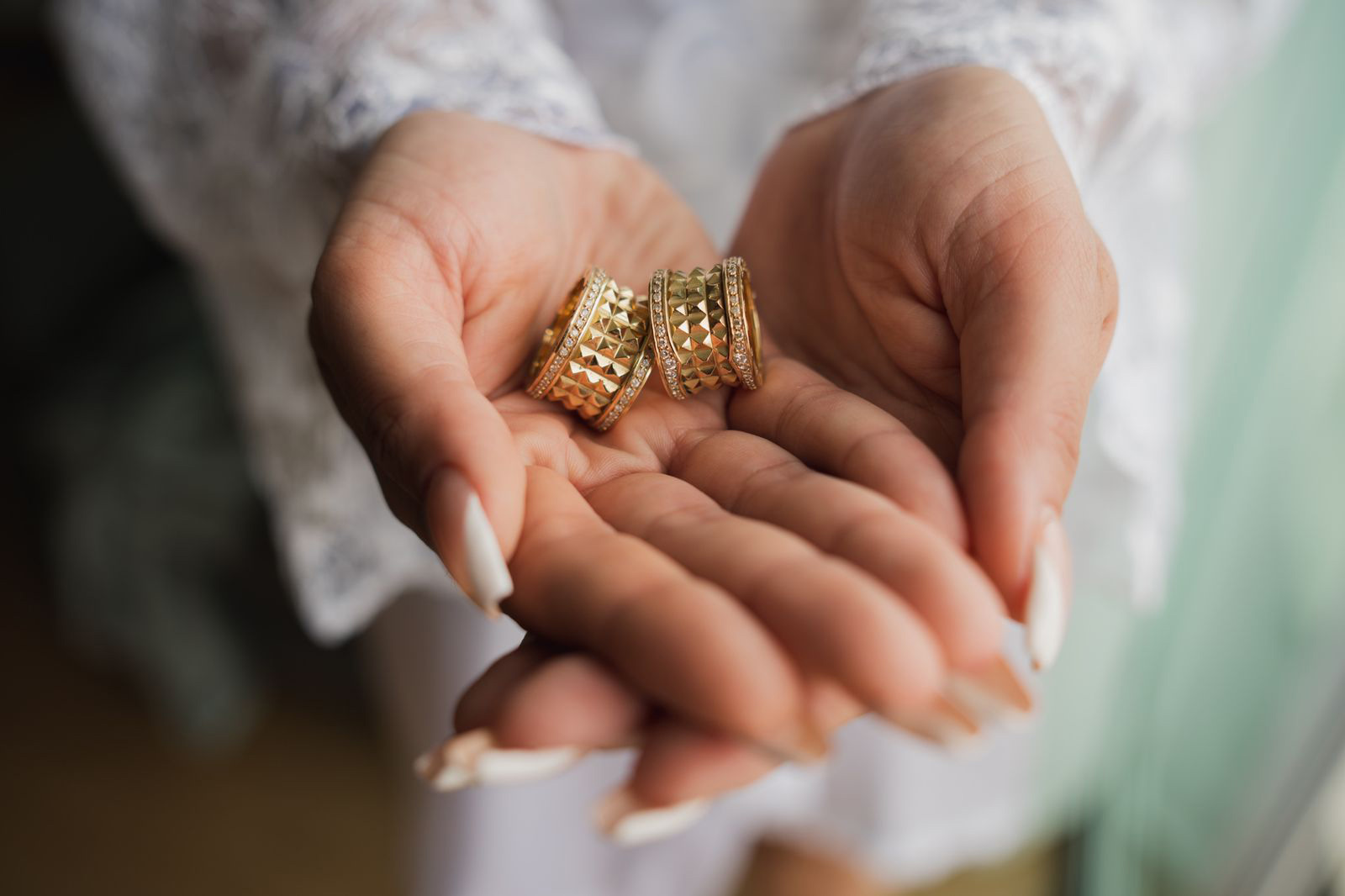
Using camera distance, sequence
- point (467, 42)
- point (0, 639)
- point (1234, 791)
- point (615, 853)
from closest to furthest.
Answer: point (467, 42) < point (1234, 791) < point (615, 853) < point (0, 639)

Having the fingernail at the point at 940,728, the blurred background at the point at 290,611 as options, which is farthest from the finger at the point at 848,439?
the blurred background at the point at 290,611

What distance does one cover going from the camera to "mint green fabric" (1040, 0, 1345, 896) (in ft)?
4.28

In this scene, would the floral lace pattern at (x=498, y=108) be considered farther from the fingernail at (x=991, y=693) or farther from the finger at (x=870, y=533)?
the fingernail at (x=991, y=693)

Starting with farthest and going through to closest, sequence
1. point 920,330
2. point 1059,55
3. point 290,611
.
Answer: point 290,611, point 1059,55, point 920,330

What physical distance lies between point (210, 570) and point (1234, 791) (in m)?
1.89

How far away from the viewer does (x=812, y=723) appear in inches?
21.8

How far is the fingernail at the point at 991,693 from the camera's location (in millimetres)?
554

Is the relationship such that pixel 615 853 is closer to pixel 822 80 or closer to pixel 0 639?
pixel 822 80

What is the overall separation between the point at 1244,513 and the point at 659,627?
1.24 m

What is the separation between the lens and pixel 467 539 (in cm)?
60

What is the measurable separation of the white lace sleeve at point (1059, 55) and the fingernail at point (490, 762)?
67 centimetres

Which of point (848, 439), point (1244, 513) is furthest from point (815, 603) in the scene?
point (1244, 513)

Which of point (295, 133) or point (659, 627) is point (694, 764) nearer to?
point (659, 627)

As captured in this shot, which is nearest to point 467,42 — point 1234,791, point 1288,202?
point 1288,202
